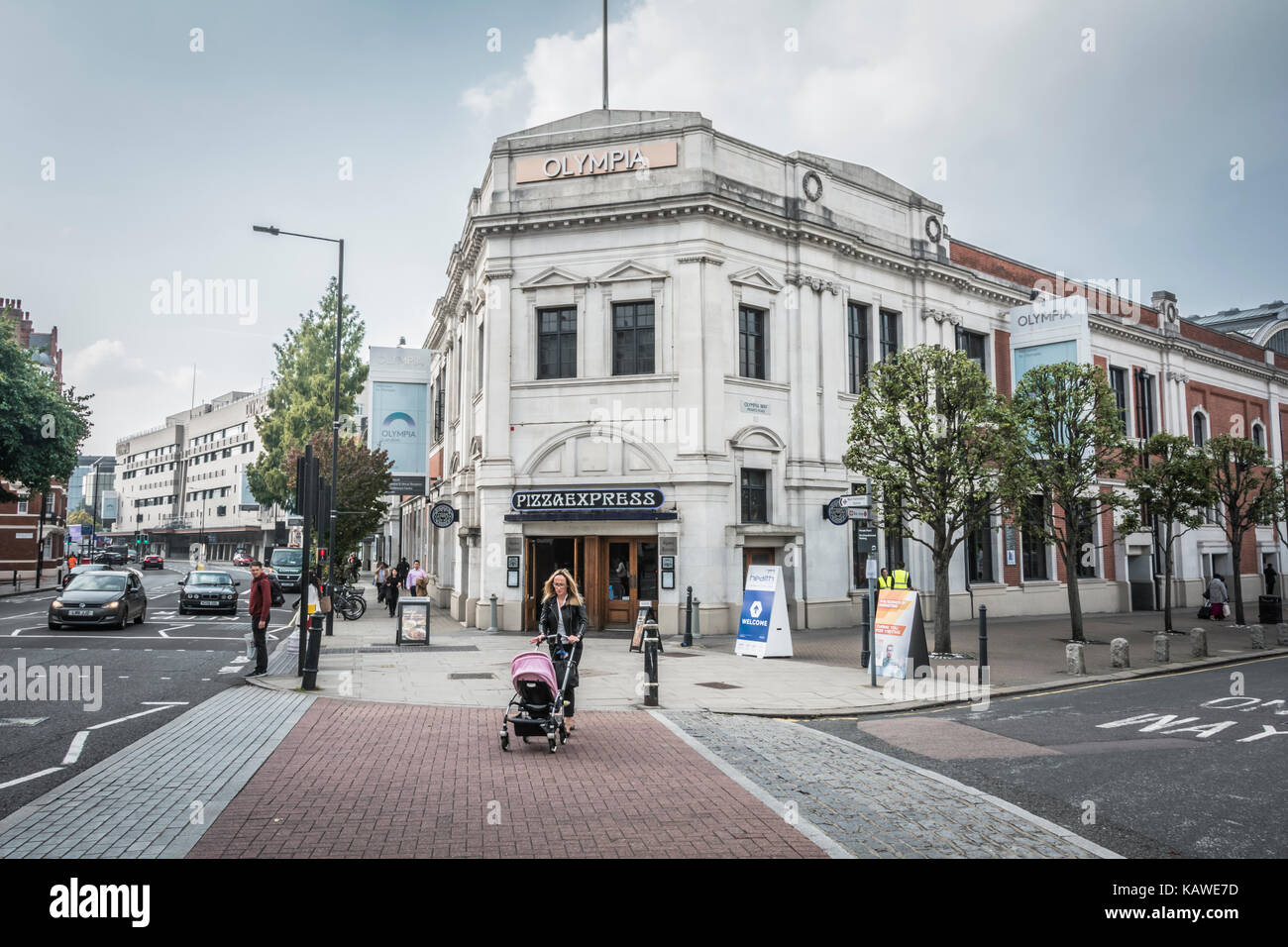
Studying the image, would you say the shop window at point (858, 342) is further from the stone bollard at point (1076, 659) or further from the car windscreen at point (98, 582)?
Answer: the car windscreen at point (98, 582)

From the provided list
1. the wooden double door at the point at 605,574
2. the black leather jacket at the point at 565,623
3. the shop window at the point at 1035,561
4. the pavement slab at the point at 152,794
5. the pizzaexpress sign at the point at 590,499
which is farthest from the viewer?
the shop window at the point at 1035,561

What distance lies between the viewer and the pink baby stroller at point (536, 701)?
27.7ft

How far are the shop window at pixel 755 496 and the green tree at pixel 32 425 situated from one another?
26.7 m

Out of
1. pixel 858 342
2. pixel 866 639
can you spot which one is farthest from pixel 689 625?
pixel 858 342

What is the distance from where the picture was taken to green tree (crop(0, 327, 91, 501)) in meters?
30.8

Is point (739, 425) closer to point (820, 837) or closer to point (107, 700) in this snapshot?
point (107, 700)

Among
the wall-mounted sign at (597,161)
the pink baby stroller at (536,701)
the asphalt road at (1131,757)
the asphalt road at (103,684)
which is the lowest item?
the asphalt road at (1131,757)

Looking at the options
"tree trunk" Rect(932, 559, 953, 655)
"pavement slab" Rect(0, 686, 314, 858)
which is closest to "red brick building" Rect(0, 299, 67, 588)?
"pavement slab" Rect(0, 686, 314, 858)

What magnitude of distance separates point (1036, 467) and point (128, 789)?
20.0 metres

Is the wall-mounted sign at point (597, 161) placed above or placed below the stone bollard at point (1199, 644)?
above

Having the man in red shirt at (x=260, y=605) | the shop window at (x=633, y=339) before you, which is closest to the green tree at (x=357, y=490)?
the shop window at (x=633, y=339)

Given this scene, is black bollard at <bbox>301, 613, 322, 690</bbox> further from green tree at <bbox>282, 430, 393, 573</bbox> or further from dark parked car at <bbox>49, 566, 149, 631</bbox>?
green tree at <bbox>282, 430, 393, 573</bbox>

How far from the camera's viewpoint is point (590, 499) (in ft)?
70.2

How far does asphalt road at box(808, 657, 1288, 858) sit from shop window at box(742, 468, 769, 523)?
10.2 m
